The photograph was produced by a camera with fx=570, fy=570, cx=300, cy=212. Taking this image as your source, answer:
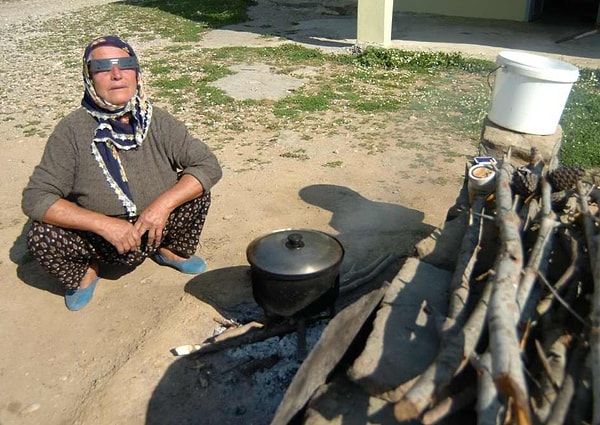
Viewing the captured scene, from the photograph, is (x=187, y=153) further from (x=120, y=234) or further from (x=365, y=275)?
(x=365, y=275)

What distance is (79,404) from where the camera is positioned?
2855mm

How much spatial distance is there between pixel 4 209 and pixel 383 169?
342cm

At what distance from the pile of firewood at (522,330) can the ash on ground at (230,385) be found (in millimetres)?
959

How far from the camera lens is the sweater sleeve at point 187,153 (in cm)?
356

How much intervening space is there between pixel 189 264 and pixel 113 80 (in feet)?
4.33

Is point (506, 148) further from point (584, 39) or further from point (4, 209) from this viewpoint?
point (584, 39)

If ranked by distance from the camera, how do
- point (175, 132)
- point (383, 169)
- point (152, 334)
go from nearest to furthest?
point (152, 334) → point (175, 132) → point (383, 169)

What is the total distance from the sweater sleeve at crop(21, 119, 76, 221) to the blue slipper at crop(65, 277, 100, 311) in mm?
640

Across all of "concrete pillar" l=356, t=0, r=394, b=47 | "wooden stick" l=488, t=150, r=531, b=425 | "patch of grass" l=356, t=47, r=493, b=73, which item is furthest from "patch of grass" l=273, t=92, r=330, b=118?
"wooden stick" l=488, t=150, r=531, b=425

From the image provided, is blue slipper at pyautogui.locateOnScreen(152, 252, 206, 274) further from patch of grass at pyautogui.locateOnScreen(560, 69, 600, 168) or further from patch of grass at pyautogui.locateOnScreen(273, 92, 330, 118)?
→ patch of grass at pyautogui.locateOnScreen(560, 69, 600, 168)

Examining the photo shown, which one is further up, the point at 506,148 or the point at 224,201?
the point at 506,148

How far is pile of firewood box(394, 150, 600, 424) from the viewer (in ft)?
5.43

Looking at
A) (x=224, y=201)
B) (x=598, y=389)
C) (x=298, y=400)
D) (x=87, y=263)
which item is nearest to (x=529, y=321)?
(x=598, y=389)

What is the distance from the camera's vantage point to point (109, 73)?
3.32m
